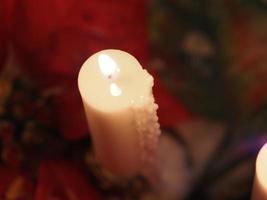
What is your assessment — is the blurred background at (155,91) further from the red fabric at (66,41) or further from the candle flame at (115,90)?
the candle flame at (115,90)

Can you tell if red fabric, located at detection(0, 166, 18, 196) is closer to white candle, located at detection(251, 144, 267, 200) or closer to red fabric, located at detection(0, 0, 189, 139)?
red fabric, located at detection(0, 0, 189, 139)

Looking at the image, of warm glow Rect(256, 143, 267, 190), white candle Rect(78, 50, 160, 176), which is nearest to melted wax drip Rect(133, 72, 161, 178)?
white candle Rect(78, 50, 160, 176)

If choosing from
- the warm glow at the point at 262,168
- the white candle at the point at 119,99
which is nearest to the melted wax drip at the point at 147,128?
the white candle at the point at 119,99

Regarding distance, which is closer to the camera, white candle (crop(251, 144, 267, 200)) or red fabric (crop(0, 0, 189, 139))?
white candle (crop(251, 144, 267, 200))

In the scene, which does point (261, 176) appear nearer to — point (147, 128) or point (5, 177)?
point (147, 128)

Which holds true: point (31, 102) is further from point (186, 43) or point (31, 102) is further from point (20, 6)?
point (186, 43)

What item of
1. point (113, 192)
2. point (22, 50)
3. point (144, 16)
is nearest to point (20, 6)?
point (22, 50)

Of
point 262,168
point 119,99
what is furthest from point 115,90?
point 262,168
